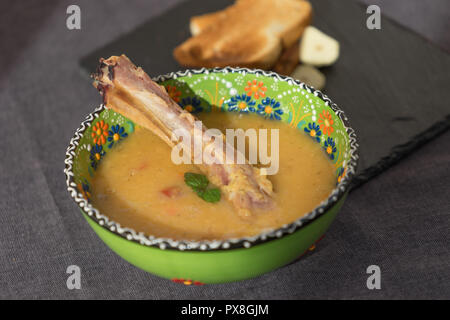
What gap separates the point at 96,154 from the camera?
160cm

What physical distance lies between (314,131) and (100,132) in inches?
23.0

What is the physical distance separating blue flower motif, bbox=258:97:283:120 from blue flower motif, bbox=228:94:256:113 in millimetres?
27

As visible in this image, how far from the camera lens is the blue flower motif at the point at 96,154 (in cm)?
159

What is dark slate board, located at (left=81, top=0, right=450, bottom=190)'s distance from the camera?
6.36 feet

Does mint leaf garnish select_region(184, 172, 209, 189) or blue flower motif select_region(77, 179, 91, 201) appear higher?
blue flower motif select_region(77, 179, 91, 201)

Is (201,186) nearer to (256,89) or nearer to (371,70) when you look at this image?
(256,89)

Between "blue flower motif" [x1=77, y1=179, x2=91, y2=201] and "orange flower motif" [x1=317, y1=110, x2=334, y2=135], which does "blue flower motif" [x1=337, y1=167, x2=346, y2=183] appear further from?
"blue flower motif" [x1=77, y1=179, x2=91, y2=201]

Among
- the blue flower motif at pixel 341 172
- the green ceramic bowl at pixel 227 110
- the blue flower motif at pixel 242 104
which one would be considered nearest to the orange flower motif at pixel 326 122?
the green ceramic bowl at pixel 227 110

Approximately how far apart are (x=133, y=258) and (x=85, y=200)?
0.17 m

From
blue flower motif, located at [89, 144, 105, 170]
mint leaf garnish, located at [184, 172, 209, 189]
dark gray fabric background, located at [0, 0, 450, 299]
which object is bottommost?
dark gray fabric background, located at [0, 0, 450, 299]

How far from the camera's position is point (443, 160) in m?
1.85

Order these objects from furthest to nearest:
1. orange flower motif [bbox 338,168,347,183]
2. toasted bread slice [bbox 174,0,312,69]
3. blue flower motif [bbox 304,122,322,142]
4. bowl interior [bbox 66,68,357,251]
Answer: toasted bread slice [bbox 174,0,312,69] → blue flower motif [bbox 304,122,322,142] → bowl interior [bbox 66,68,357,251] → orange flower motif [bbox 338,168,347,183]

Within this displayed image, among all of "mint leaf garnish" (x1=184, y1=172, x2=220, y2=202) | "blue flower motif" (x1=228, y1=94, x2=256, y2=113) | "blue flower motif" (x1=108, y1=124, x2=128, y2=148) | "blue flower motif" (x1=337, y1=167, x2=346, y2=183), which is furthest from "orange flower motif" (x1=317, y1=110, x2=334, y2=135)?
"blue flower motif" (x1=108, y1=124, x2=128, y2=148)

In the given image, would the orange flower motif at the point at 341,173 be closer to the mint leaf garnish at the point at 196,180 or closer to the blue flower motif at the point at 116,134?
the mint leaf garnish at the point at 196,180
